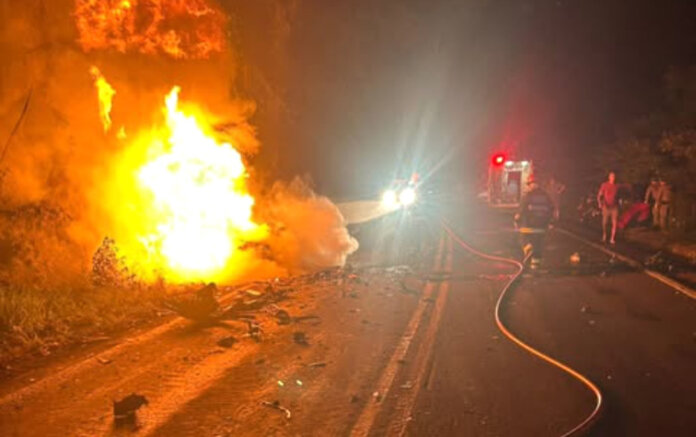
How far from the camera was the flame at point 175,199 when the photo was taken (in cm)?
1155

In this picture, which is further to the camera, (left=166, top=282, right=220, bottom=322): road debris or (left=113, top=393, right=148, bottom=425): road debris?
(left=166, top=282, right=220, bottom=322): road debris

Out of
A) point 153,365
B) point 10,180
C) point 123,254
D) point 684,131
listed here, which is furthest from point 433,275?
point 684,131

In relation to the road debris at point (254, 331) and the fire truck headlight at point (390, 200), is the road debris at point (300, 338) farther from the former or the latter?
the fire truck headlight at point (390, 200)

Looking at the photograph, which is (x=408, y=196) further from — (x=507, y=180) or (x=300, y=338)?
(x=300, y=338)

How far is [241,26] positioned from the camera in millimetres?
14234

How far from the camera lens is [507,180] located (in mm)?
34219

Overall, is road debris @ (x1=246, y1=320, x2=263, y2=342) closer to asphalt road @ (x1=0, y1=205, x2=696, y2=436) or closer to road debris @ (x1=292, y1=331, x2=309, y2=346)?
asphalt road @ (x1=0, y1=205, x2=696, y2=436)

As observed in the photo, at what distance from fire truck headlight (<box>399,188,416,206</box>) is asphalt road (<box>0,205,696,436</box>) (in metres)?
18.7

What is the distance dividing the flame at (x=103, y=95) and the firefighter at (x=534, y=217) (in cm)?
819

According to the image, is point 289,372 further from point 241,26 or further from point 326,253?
point 241,26

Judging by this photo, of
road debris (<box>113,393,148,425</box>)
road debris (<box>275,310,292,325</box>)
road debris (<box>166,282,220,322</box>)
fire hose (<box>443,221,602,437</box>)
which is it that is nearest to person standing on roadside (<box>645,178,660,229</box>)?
fire hose (<box>443,221,602,437</box>)

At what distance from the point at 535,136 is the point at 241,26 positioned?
26.2 meters

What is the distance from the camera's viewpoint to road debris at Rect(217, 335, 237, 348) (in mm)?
7548

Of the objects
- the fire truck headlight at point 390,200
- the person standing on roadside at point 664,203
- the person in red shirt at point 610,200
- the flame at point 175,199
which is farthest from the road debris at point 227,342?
the fire truck headlight at point 390,200
